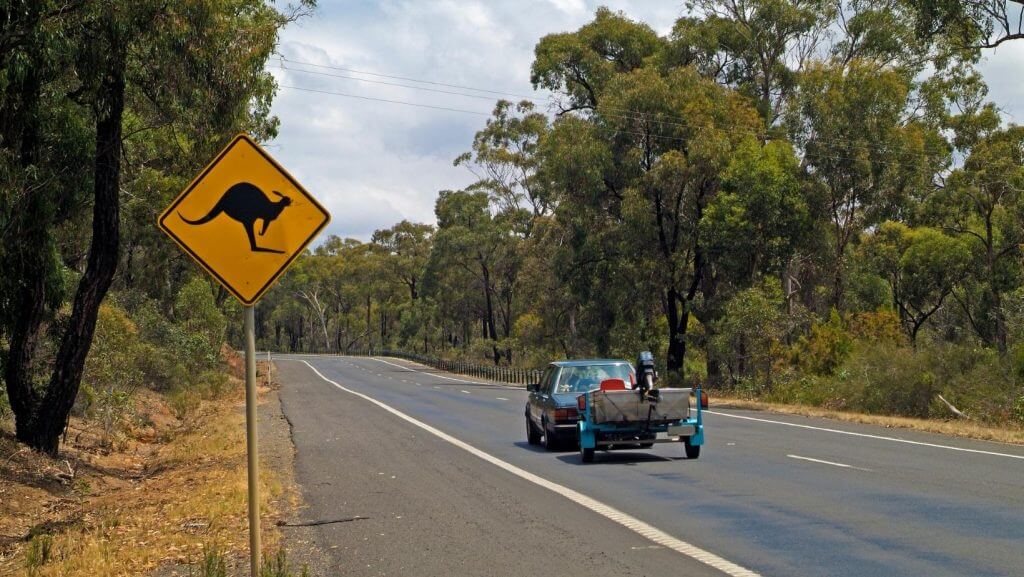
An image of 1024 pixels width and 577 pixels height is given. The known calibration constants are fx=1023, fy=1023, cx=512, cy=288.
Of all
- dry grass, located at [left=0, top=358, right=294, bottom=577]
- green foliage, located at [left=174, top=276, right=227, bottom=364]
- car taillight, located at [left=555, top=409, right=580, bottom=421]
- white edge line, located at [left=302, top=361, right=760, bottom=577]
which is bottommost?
dry grass, located at [left=0, top=358, right=294, bottom=577]

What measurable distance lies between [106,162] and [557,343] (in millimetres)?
52573

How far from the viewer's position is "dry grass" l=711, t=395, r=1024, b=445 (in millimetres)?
19842

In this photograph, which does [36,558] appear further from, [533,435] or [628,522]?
[533,435]

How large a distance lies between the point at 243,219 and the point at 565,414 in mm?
11492

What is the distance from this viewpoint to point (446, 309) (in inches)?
3607

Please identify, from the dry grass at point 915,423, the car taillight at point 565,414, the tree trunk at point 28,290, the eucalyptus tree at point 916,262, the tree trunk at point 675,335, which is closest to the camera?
the tree trunk at point 28,290

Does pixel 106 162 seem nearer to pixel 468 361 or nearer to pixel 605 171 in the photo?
pixel 605 171

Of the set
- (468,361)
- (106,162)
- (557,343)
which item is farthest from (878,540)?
(468,361)

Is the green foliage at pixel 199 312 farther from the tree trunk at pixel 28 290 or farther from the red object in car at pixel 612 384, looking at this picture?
the red object in car at pixel 612 384

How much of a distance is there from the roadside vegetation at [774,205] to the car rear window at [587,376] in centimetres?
1242

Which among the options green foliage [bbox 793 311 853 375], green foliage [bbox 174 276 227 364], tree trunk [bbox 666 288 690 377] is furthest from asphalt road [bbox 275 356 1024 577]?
green foliage [bbox 174 276 227 364]

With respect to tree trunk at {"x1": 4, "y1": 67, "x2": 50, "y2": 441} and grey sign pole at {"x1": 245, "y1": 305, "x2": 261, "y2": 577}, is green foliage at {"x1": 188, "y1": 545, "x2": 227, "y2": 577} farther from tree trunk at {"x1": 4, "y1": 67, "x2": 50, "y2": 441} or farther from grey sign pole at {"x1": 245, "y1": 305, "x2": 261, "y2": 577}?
tree trunk at {"x1": 4, "y1": 67, "x2": 50, "y2": 441}

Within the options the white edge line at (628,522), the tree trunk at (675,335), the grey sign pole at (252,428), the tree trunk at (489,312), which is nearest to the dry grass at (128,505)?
the grey sign pole at (252,428)

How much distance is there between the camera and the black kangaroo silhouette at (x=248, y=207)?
273 inches
